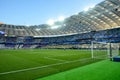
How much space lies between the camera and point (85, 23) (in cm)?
6294

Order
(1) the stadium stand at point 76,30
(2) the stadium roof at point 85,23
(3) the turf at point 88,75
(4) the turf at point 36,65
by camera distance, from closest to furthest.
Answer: (3) the turf at point 88,75 → (4) the turf at point 36,65 → (2) the stadium roof at point 85,23 → (1) the stadium stand at point 76,30

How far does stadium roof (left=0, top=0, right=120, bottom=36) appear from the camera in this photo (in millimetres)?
44875

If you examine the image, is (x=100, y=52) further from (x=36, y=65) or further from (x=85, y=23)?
(x=85, y=23)

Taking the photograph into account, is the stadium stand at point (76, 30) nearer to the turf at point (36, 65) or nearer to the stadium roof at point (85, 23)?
the stadium roof at point (85, 23)

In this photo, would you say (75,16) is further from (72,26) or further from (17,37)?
(17,37)

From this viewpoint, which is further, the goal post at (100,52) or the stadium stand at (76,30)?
the stadium stand at (76,30)

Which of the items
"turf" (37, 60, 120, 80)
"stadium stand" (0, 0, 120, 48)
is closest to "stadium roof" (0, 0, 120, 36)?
"stadium stand" (0, 0, 120, 48)

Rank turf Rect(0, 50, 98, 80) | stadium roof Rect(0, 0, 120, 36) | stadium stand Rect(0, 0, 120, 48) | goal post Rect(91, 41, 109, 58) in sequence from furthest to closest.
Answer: stadium stand Rect(0, 0, 120, 48) < stadium roof Rect(0, 0, 120, 36) < goal post Rect(91, 41, 109, 58) < turf Rect(0, 50, 98, 80)

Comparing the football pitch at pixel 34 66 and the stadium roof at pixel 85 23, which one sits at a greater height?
the stadium roof at pixel 85 23

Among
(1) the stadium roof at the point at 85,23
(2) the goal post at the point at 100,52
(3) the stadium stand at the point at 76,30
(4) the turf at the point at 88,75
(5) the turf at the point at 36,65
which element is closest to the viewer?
(4) the turf at the point at 88,75

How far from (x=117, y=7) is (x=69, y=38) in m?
46.8

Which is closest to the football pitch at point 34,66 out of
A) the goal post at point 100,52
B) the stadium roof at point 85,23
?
the goal post at point 100,52

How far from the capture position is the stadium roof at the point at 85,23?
147 ft

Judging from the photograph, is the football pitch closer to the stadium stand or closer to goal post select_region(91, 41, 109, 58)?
goal post select_region(91, 41, 109, 58)
